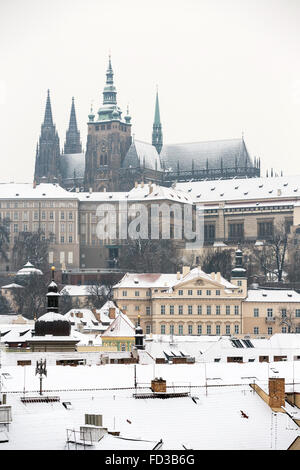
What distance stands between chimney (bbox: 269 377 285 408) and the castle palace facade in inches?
5510

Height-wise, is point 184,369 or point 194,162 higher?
point 194,162

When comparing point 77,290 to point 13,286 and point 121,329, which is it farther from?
point 121,329

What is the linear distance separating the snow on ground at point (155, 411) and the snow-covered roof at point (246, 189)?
411 ft

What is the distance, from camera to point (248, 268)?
494 feet

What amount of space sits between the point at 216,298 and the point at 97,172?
7088cm

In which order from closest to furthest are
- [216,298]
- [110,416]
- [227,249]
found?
[110,416] → [216,298] → [227,249]

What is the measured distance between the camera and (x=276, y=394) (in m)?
40.9

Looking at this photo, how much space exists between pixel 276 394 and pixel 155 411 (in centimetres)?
341

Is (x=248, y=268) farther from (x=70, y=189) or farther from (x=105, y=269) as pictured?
(x=70, y=189)

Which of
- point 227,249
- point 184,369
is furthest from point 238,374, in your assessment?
point 227,249

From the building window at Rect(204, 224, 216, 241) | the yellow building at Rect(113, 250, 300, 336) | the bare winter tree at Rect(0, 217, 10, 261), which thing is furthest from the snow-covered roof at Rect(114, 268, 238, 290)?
the building window at Rect(204, 224, 216, 241)

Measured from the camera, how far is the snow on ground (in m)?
35.2

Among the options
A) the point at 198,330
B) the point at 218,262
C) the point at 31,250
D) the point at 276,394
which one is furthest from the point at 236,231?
the point at 276,394

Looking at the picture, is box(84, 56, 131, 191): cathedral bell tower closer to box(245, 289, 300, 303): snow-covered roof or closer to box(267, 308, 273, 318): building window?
box(245, 289, 300, 303): snow-covered roof
